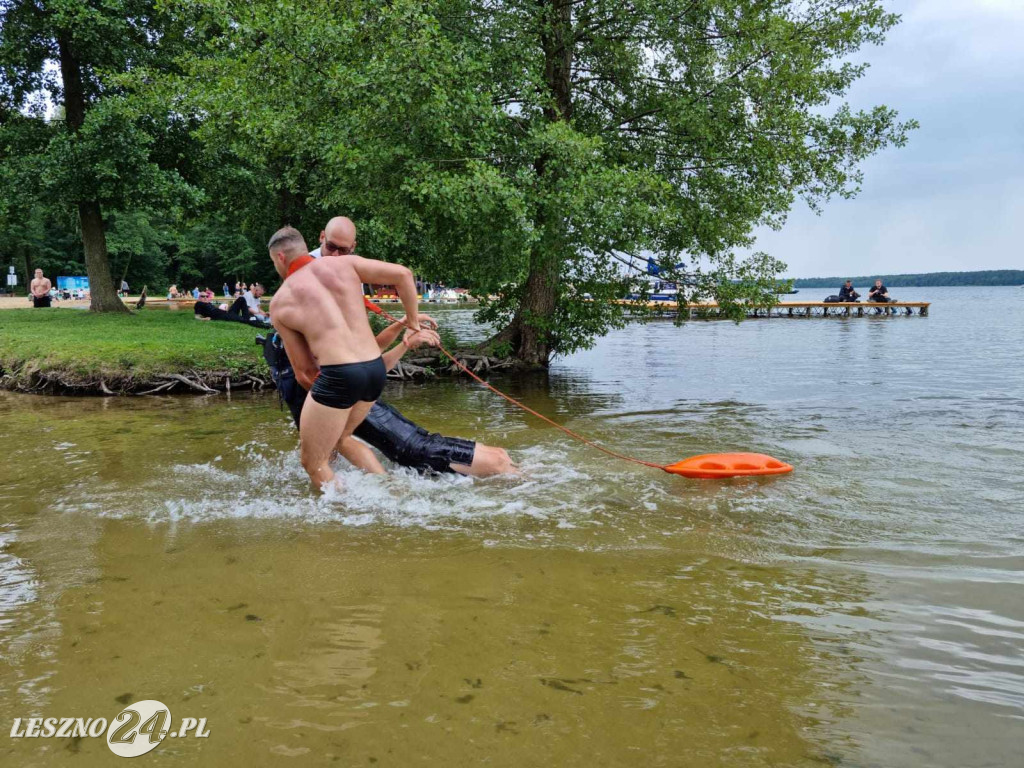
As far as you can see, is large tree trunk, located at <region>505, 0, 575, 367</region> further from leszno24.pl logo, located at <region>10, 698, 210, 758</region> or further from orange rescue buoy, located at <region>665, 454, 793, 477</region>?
leszno24.pl logo, located at <region>10, 698, 210, 758</region>

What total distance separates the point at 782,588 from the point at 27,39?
76.9 feet

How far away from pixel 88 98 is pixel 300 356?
20878 millimetres

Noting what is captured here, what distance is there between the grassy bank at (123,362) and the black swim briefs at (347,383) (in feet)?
29.4

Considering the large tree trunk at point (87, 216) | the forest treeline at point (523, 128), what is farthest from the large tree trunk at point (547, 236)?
the large tree trunk at point (87, 216)

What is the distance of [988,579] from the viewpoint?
478cm

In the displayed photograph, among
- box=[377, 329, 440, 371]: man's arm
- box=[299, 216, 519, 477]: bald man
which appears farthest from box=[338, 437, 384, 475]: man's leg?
box=[377, 329, 440, 371]: man's arm

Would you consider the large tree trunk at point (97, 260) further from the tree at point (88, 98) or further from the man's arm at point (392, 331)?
the man's arm at point (392, 331)

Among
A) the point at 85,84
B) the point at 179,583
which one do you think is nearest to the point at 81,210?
the point at 85,84

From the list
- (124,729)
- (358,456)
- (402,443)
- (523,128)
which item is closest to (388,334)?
(402,443)

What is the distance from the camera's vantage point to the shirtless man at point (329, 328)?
5836 millimetres

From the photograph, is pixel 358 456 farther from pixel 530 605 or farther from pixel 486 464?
pixel 530 605

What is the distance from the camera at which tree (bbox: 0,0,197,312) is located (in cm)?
1861

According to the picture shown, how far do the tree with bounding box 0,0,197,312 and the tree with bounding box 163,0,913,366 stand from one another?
351 centimetres

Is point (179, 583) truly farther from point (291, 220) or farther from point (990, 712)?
point (291, 220)
